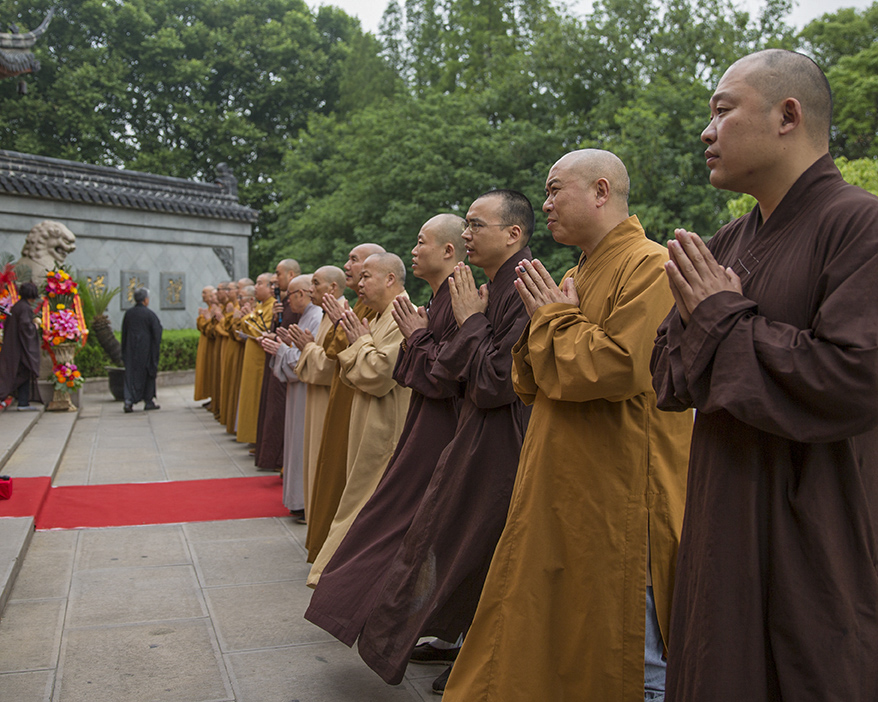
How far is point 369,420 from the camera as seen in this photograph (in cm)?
425

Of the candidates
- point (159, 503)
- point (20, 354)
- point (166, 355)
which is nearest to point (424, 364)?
point (159, 503)

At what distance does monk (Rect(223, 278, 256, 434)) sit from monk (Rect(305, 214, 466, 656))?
5981 millimetres

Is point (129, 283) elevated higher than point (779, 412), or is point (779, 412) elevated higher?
point (129, 283)

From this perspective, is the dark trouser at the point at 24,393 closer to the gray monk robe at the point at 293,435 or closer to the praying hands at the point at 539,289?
the gray monk robe at the point at 293,435

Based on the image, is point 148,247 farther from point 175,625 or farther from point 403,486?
point 403,486

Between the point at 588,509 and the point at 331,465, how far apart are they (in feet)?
7.90

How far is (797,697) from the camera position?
5.68 ft

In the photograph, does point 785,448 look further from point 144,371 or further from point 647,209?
point 647,209

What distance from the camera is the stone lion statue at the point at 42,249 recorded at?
42.4ft

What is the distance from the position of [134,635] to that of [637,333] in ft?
8.83

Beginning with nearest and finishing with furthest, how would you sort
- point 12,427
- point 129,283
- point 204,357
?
point 12,427
point 204,357
point 129,283

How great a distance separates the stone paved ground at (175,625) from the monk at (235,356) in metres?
4.08

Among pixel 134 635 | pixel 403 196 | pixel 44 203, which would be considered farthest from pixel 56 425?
pixel 403 196

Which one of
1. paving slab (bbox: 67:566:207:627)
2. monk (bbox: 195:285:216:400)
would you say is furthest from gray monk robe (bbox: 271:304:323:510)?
monk (bbox: 195:285:216:400)
